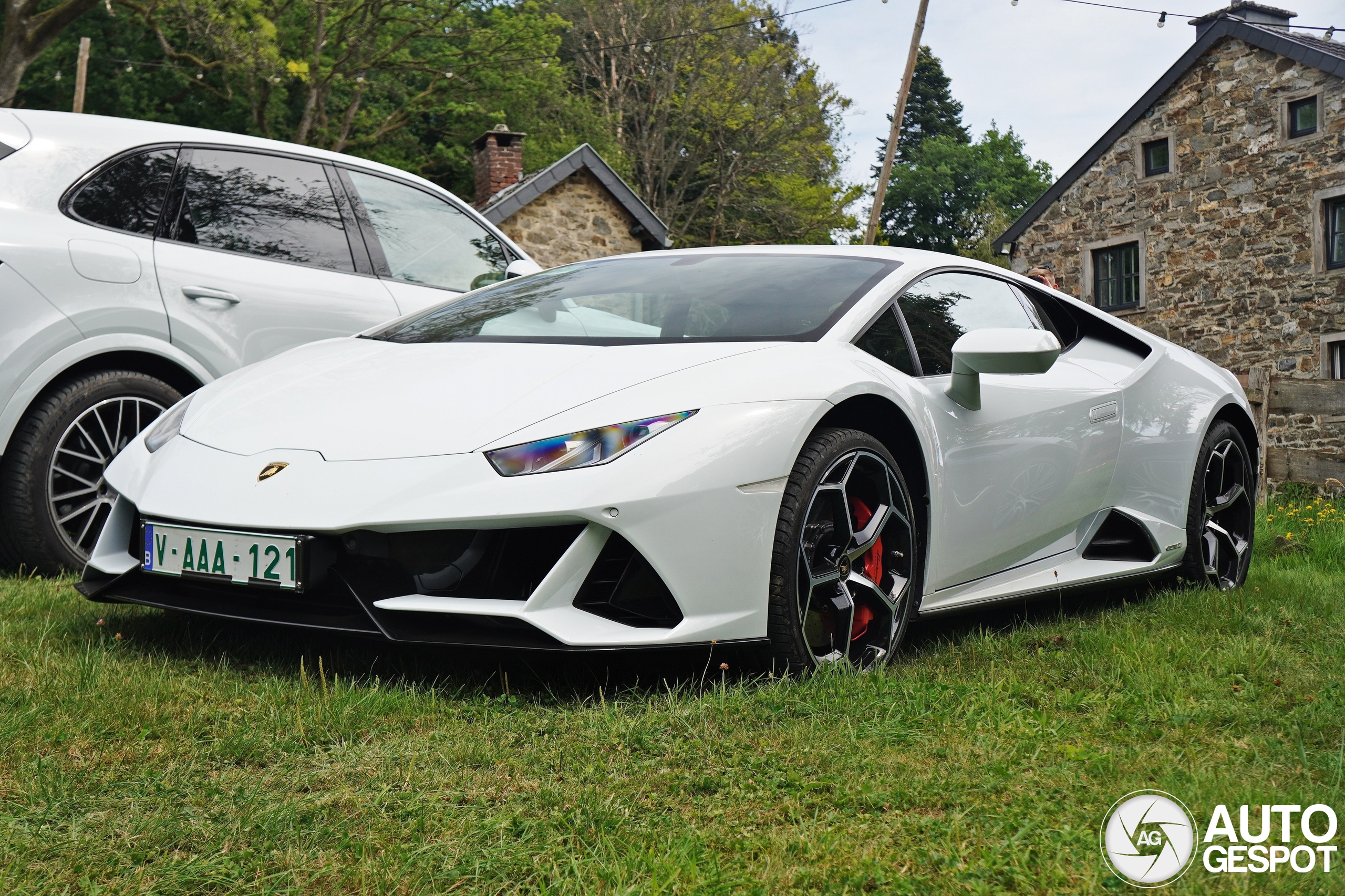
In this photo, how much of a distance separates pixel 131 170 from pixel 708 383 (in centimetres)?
279

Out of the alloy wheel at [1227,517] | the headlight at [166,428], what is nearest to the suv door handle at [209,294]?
the headlight at [166,428]

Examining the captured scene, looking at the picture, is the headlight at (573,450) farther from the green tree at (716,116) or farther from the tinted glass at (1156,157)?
the green tree at (716,116)

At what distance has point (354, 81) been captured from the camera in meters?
28.3

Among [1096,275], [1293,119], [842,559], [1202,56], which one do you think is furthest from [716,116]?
[842,559]

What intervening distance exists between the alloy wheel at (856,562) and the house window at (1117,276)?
2221cm

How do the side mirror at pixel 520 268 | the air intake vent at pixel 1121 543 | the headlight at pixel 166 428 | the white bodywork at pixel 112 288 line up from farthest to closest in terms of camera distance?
1. the side mirror at pixel 520 268
2. the air intake vent at pixel 1121 543
3. the white bodywork at pixel 112 288
4. the headlight at pixel 166 428

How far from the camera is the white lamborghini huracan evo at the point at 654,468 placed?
265 cm

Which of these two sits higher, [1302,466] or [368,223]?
[368,223]

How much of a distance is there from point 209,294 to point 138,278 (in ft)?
0.89

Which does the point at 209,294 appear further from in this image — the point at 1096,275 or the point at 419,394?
the point at 1096,275

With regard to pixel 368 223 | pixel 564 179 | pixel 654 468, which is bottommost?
pixel 654 468

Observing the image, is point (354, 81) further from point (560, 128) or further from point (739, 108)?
point (739, 108)

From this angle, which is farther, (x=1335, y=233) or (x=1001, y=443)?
(x=1335, y=233)

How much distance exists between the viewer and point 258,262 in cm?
479
